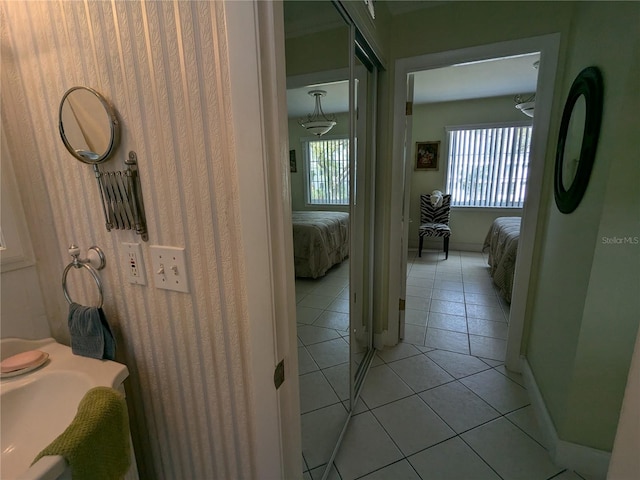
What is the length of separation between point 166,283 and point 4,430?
21.9 inches

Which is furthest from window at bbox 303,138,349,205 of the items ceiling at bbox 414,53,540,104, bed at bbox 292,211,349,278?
ceiling at bbox 414,53,540,104

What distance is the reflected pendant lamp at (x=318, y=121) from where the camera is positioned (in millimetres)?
1591

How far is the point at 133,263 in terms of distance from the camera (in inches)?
31.3

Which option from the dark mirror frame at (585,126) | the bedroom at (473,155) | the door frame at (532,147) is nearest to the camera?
the dark mirror frame at (585,126)

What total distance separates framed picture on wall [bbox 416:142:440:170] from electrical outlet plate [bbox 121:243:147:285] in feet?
17.1

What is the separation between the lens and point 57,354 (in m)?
0.89

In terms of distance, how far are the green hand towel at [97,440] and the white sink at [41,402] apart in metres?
0.11

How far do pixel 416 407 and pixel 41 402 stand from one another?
1791mm

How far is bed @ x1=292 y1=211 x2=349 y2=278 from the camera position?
1.99m

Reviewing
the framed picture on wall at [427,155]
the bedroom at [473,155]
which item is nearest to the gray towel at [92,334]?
the bedroom at [473,155]

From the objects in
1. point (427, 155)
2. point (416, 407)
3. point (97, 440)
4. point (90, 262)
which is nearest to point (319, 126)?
point (90, 262)

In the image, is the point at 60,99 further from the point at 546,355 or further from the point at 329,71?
the point at 546,355

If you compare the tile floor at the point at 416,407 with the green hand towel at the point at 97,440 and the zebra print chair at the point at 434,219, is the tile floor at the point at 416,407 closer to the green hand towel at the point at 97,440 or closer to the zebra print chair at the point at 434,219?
the green hand towel at the point at 97,440

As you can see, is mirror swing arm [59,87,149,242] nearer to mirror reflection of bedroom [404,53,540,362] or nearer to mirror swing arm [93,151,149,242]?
mirror swing arm [93,151,149,242]
